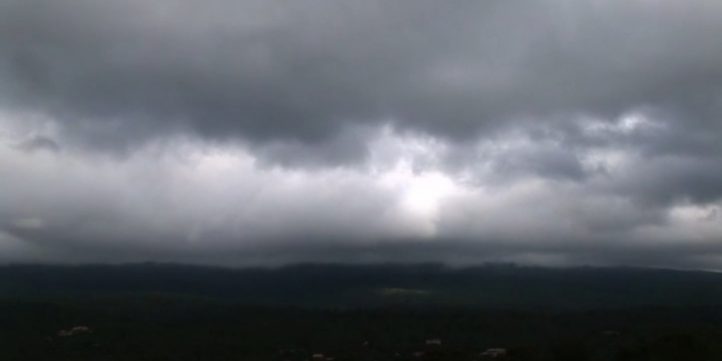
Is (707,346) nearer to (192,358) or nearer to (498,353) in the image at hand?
(498,353)

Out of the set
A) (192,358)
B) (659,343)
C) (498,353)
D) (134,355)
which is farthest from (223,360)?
(659,343)

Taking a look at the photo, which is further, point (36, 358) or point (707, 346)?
point (36, 358)

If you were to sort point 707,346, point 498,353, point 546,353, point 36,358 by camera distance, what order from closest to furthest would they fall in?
point 707,346
point 546,353
point 498,353
point 36,358

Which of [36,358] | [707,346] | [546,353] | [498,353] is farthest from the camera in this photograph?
[36,358]

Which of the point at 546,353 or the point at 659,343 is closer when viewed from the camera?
the point at 659,343

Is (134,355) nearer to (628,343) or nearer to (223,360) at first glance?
(223,360)

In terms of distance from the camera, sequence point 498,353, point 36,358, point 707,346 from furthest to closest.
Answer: point 36,358, point 498,353, point 707,346

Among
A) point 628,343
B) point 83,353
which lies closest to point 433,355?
point 628,343

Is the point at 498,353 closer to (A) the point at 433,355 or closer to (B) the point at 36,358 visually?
(A) the point at 433,355
